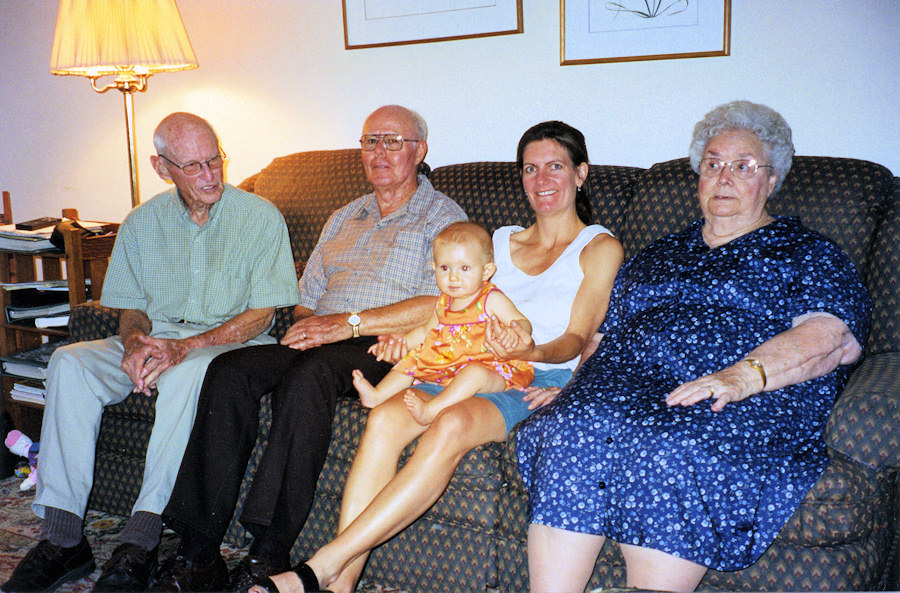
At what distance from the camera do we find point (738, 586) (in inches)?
66.4

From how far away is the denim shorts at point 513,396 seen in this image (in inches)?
74.4

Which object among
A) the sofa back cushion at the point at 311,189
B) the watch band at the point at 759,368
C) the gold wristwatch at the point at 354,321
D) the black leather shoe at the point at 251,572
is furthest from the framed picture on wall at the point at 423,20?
the black leather shoe at the point at 251,572

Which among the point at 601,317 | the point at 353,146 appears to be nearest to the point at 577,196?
the point at 601,317

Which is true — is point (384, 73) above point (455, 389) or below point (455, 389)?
above

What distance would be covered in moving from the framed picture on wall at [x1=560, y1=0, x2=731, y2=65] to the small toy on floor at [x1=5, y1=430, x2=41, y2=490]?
2.37 m

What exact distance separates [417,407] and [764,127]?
1.14 meters

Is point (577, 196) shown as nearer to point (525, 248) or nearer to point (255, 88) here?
point (525, 248)

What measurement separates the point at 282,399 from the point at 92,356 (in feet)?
2.20

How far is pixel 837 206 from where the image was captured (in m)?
2.11

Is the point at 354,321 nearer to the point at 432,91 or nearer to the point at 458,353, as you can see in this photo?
the point at 458,353

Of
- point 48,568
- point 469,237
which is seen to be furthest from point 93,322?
point 469,237

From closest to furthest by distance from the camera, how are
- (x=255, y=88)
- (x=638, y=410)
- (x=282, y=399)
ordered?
1. (x=638, y=410)
2. (x=282, y=399)
3. (x=255, y=88)

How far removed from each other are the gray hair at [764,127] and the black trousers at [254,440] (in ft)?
3.82

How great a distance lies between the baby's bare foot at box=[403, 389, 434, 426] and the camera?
185cm
